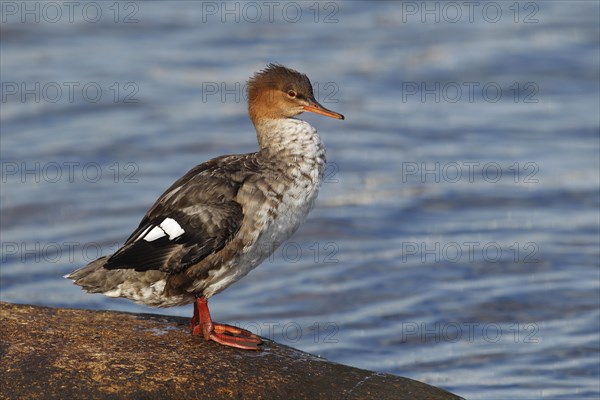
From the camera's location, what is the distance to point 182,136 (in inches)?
533

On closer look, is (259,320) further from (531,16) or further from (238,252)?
(531,16)

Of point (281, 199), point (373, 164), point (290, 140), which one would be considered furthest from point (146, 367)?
point (373, 164)

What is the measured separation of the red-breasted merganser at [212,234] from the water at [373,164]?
248 cm

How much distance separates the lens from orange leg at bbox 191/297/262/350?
6.55 metres

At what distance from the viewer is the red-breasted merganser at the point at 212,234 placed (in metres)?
6.61

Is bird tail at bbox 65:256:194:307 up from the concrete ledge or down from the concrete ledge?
up

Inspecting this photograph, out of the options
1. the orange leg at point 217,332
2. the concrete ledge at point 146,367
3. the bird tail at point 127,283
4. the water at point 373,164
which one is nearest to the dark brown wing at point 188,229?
the bird tail at point 127,283

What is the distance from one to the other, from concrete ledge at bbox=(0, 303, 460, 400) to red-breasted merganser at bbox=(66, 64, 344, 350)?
21 cm

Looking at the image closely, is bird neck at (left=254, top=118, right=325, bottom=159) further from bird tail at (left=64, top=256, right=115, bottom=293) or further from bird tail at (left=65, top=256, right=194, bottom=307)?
bird tail at (left=64, top=256, right=115, bottom=293)

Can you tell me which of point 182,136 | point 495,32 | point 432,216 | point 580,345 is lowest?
point 580,345

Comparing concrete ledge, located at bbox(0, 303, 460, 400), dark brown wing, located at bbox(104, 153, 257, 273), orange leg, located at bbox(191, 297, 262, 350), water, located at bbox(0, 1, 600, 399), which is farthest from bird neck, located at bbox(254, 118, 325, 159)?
water, located at bbox(0, 1, 600, 399)

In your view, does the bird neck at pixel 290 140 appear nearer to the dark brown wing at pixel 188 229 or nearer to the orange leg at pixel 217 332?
the dark brown wing at pixel 188 229

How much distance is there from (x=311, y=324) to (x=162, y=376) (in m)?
3.91

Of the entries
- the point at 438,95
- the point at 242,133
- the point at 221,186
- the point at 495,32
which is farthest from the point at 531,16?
the point at 221,186
